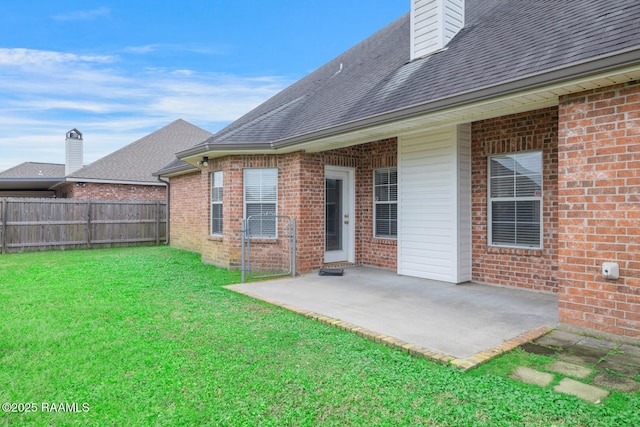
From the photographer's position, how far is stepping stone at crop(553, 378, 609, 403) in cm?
273

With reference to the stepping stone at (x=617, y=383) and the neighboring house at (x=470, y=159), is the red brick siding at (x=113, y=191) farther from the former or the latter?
the stepping stone at (x=617, y=383)

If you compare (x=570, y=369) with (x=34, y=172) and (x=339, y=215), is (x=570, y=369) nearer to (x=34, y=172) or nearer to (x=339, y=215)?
(x=339, y=215)

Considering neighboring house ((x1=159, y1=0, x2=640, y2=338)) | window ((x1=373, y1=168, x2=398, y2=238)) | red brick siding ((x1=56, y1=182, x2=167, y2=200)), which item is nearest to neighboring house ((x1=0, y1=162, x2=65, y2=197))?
red brick siding ((x1=56, y1=182, x2=167, y2=200))

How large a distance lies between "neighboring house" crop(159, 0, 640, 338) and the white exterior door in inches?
1.3

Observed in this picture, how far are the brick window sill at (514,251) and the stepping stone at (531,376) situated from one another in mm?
3265

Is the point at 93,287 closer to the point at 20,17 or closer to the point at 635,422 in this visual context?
the point at 635,422

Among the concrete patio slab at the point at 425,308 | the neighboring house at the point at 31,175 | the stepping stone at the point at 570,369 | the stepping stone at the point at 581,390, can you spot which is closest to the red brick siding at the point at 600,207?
the concrete patio slab at the point at 425,308

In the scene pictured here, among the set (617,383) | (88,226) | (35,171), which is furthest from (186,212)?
(35,171)

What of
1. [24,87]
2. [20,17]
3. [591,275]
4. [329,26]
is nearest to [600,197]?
[591,275]

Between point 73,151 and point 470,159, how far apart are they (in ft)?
61.3

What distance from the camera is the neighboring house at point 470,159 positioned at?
12.6 ft

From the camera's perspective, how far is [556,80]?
391cm

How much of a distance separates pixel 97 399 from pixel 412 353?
260 centimetres

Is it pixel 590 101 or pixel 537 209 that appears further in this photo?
pixel 537 209
